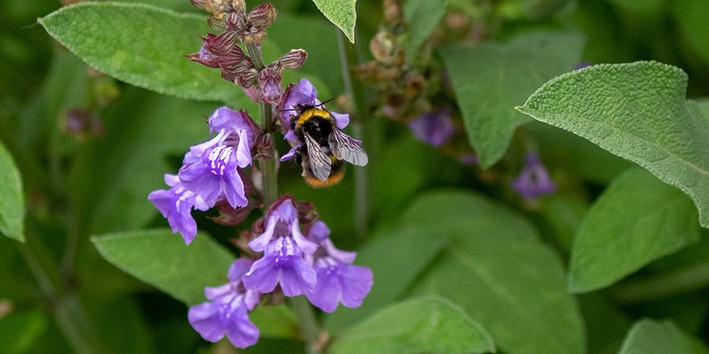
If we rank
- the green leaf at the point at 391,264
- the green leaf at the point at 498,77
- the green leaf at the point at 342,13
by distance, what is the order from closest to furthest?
the green leaf at the point at 342,13
the green leaf at the point at 498,77
the green leaf at the point at 391,264

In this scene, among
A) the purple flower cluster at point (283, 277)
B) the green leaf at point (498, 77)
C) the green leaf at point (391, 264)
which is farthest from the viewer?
the green leaf at point (391, 264)

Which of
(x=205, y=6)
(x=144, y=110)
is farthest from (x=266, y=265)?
(x=144, y=110)

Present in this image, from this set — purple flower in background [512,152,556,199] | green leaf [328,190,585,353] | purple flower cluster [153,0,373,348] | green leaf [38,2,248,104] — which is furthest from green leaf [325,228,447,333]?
green leaf [38,2,248,104]

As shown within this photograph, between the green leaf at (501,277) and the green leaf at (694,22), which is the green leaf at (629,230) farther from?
the green leaf at (694,22)

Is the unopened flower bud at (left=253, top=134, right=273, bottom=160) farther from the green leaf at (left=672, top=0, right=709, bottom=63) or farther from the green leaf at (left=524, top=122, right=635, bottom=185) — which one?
the green leaf at (left=672, top=0, right=709, bottom=63)

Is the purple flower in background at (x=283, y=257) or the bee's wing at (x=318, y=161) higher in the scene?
the bee's wing at (x=318, y=161)

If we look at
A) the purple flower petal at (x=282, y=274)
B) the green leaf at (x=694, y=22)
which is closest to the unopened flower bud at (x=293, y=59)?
the purple flower petal at (x=282, y=274)

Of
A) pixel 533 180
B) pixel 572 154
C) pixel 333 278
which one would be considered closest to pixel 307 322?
pixel 333 278
